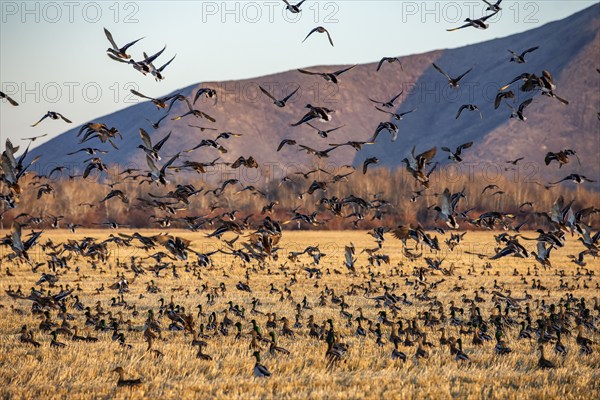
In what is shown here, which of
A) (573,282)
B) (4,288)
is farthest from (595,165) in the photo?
(4,288)

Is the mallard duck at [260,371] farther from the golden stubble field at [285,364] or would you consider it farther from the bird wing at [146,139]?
the bird wing at [146,139]

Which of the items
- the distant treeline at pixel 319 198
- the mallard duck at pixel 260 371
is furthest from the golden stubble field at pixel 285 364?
the distant treeline at pixel 319 198

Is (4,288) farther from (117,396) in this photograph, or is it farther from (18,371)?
(117,396)

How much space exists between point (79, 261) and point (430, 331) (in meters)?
26.4

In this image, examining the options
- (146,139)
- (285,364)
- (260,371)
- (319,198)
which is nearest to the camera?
(260,371)

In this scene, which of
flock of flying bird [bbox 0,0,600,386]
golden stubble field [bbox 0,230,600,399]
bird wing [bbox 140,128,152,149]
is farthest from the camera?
flock of flying bird [bbox 0,0,600,386]

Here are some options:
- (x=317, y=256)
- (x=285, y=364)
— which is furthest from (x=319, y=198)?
(x=285, y=364)

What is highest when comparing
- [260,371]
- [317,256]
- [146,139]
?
[146,139]

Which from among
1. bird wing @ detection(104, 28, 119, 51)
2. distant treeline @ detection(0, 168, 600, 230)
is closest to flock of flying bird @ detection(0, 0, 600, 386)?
bird wing @ detection(104, 28, 119, 51)

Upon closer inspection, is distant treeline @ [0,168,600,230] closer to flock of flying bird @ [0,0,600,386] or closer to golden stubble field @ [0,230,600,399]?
golden stubble field @ [0,230,600,399]

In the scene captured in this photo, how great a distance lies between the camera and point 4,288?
2877 centimetres

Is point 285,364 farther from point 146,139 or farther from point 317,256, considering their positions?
point 317,256

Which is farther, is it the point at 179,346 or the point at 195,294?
the point at 195,294

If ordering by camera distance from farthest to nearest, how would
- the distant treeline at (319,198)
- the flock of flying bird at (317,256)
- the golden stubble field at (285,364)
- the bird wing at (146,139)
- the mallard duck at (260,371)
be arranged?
the distant treeline at (319,198)
the flock of flying bird at (317,256)
the bird wing at (146,139)
the mallard duck at (260,371)
the golden stubble field at (285,364)
